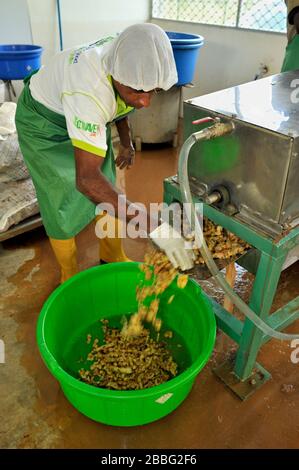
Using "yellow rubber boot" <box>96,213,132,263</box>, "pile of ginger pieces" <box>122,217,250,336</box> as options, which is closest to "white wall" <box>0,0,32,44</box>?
"yellow rubber boot" <box>96,213,132,263</box>

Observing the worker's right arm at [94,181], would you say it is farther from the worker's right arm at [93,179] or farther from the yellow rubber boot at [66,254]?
the yellow rubber boot at [66,254]

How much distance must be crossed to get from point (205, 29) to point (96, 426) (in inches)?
109

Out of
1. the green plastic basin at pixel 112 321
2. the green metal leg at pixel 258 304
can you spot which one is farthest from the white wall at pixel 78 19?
the green metal leg at pixel 258 304

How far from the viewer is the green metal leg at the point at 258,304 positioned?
0.92 metres

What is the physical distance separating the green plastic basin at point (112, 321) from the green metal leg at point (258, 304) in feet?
0.42

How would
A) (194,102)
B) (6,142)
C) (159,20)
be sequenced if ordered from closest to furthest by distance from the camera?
A: (194,102)
(6,142)
(159,20)

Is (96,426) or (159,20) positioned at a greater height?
(159,20)

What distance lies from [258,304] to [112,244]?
80cm

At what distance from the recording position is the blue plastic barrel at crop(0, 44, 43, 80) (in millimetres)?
2061

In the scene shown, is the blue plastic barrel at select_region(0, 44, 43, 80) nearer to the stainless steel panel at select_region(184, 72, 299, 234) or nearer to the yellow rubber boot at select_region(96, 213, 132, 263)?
the yellow rubber boot at select_region(96, 213, 132, 263)

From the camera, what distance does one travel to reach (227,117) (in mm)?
881
